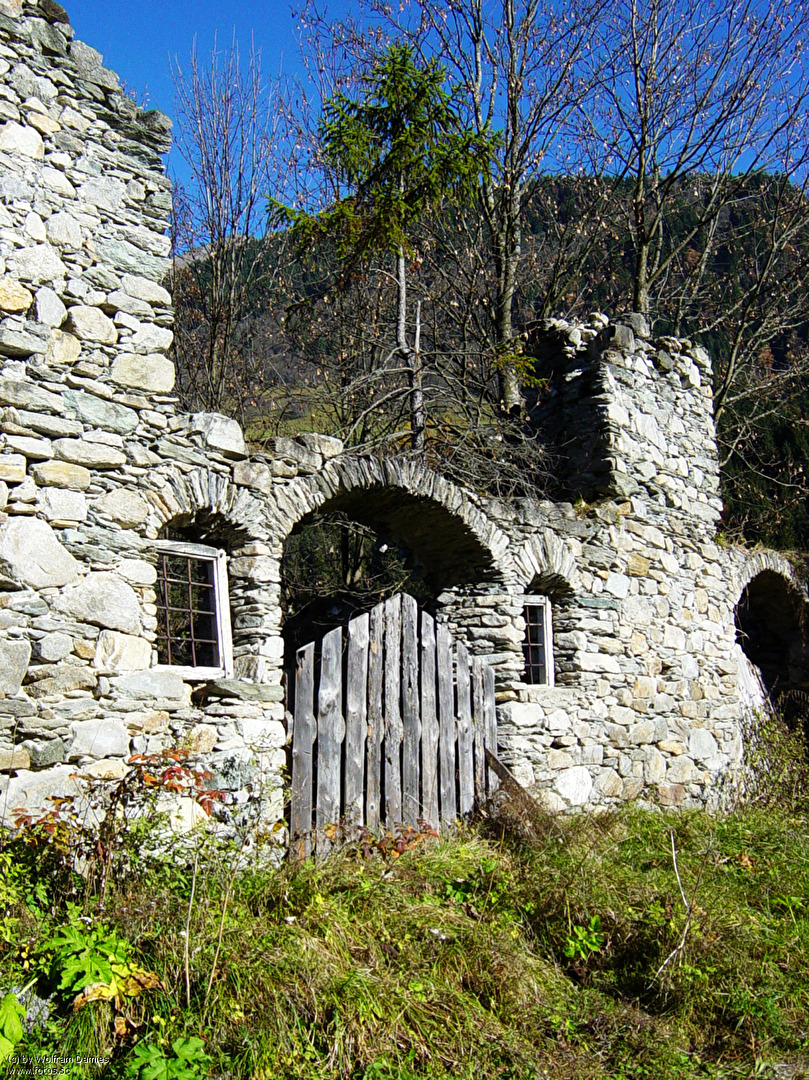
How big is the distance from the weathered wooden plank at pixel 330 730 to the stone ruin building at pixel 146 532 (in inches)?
11.4

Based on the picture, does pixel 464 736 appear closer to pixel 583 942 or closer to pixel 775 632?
pixel 583 942

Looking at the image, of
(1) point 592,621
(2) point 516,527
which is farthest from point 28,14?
(1) point 592,621

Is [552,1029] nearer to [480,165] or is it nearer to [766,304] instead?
[480,165]

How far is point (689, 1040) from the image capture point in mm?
3965

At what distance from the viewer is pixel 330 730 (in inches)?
213

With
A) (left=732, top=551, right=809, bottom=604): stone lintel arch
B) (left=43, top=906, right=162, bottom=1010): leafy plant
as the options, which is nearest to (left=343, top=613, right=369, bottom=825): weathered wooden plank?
(left=43, top=906, right=162, bottom=1010): leafy plant

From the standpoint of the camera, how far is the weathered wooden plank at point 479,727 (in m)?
6.27

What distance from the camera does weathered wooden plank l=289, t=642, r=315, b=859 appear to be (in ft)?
16.8

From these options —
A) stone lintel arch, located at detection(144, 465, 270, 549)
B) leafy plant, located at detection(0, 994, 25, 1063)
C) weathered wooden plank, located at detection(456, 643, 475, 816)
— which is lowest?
leafy plant, located at detection(0, 994, 25, 1063)

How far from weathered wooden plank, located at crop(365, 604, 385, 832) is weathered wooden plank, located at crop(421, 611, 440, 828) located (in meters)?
0.39

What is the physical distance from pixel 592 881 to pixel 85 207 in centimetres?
506

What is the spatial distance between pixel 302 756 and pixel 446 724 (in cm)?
129

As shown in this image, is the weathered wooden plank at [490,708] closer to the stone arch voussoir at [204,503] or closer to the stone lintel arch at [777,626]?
the stone arch voussoir at [204,503]

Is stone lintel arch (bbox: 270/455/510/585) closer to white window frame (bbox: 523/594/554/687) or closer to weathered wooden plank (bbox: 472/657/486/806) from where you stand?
white window frame (bbox: 523/594/554/687)
